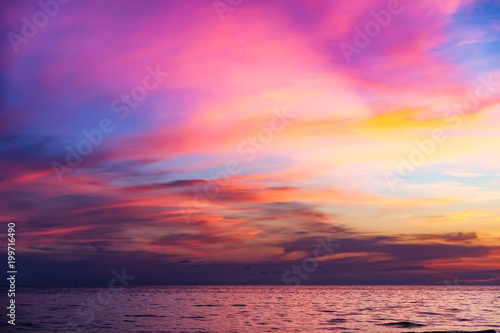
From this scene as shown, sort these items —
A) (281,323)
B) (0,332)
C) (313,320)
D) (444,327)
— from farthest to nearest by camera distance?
(313,320) → (281,323) → (444,327) → (0,332)

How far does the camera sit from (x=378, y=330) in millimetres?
54594

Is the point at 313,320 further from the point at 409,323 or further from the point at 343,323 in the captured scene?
the point at 409,323

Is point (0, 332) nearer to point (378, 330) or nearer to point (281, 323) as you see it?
point (281, 323)

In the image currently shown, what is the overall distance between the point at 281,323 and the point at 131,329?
19.8 meters

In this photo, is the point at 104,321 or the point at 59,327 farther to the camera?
the point at 104,321

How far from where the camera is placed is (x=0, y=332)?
53594 millimetres

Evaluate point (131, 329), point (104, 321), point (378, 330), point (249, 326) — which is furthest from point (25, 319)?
point (378, 330)

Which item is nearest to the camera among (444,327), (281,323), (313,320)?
(444,327)

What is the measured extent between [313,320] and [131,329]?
26.1 metres

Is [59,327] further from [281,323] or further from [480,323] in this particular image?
[480,323]

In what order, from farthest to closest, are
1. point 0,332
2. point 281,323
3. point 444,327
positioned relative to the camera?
point 281,323 → point 444,327 → point 0,332

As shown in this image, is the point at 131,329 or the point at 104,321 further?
the point at 104,321

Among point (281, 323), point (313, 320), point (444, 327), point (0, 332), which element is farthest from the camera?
point (313, 320)

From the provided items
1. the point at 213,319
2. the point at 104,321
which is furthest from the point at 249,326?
the point at 104,321
